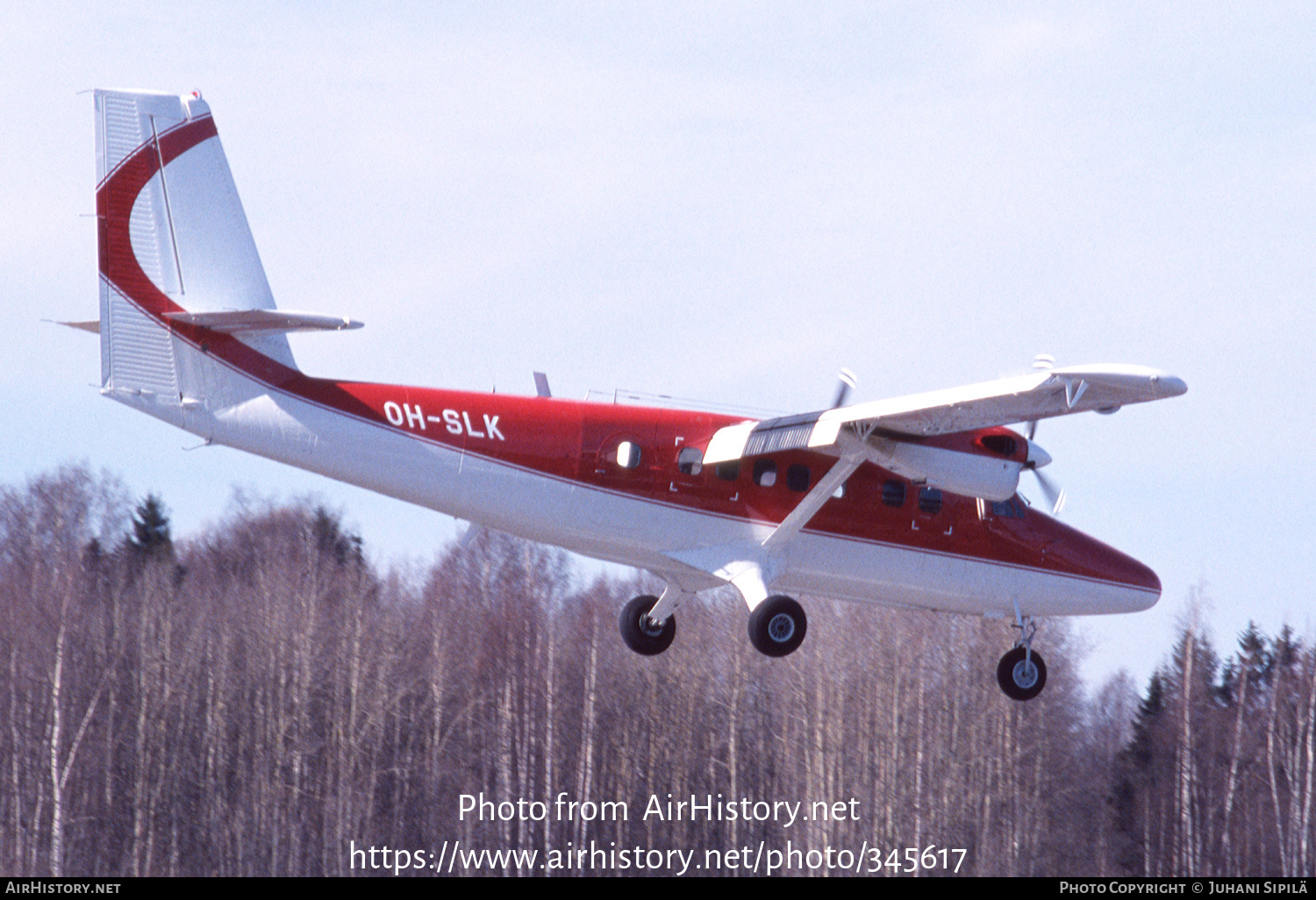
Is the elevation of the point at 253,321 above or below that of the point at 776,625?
above

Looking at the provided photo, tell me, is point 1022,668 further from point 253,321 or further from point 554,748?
point 554,748

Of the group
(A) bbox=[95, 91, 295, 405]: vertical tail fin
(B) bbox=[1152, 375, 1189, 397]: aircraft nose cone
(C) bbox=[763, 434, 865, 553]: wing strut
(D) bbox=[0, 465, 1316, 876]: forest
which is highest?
(A) bbox=[95, 91, 295, 405]: vertical tail fin

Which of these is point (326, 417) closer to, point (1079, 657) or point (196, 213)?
point (196, 213)

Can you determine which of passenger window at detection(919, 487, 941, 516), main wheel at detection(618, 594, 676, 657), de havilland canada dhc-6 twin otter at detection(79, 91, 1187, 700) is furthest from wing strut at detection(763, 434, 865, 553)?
main wheel at detection(618, 594, 676, 657)

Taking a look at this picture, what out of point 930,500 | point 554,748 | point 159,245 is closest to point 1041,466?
point 930,500

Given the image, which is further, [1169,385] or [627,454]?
[627,454]

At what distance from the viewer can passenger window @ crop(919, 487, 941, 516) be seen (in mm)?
24125

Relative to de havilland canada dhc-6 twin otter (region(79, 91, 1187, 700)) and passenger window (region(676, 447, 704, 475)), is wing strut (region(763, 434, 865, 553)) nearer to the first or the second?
de havilland canada dhc-6 twin otter (region(79, 91, 1187, 700))

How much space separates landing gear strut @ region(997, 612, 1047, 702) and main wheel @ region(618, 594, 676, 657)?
5.20 metres

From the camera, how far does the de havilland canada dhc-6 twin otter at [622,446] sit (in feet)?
67.8

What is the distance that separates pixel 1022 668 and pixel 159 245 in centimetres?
1417

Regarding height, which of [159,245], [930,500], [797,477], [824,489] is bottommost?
[824,489]

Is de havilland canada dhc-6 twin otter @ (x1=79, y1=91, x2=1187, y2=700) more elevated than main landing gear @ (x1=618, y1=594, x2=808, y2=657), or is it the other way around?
de havilland canada dhc-6 twin otter @ (x1=79, y1=91, x2=1187, y2=700)

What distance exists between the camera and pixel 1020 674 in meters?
24.8
